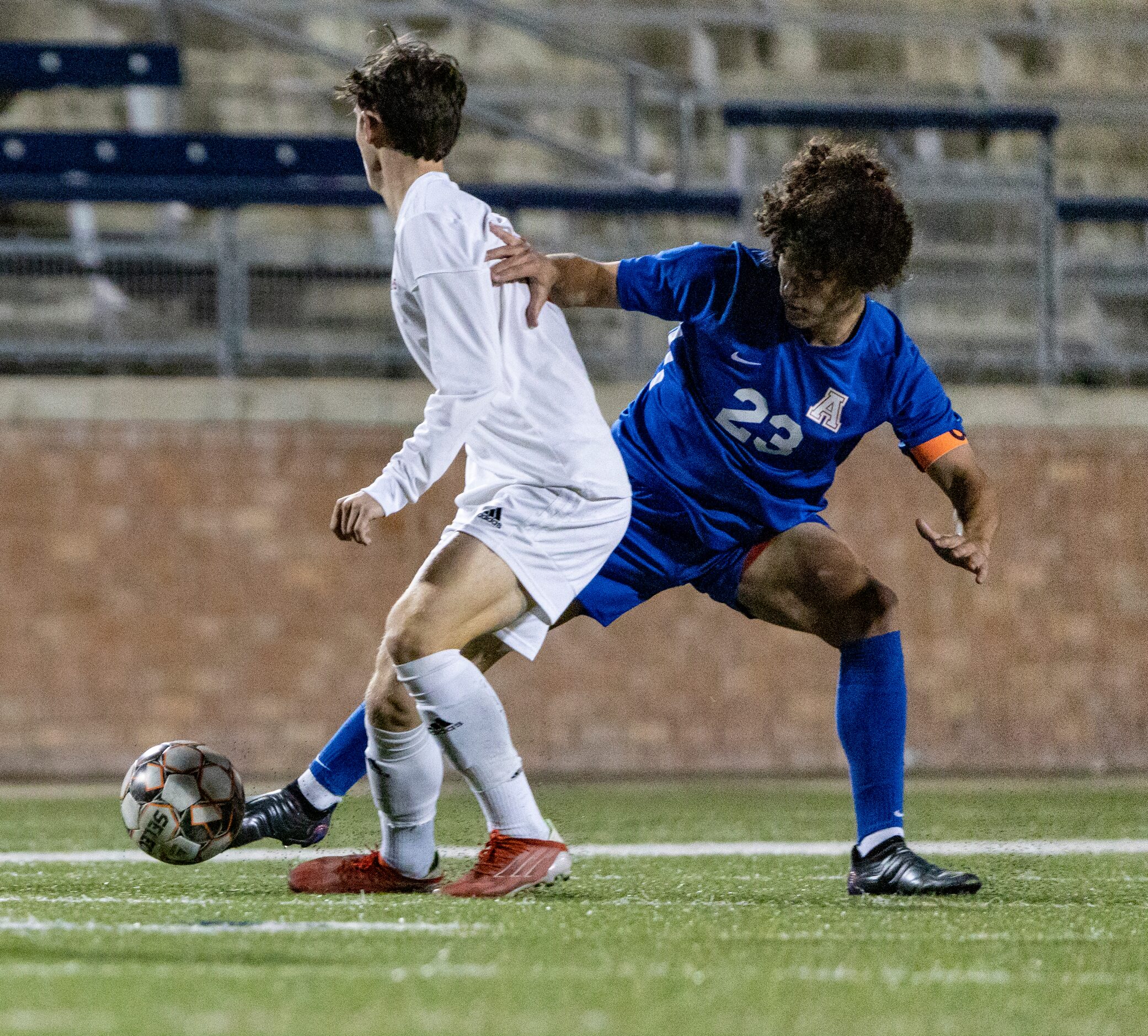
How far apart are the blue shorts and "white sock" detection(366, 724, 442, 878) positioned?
0.64 m

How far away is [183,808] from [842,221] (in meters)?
2.07

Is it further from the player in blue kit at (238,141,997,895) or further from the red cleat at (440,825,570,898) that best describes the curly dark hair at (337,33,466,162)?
the red cleat at (440,825,570,898)

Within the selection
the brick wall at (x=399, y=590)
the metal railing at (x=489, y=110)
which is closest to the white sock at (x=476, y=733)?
the brick wall at (x=399, y=590)

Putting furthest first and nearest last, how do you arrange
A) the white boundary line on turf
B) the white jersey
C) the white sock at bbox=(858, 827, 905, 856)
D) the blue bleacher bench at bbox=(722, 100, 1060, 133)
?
the blue bleacher bench at bbox=(722, 100, 1060, 133)
the white boundary line on turf
the white sock at bbox=(858, 827, 905, 856)
the white jersey

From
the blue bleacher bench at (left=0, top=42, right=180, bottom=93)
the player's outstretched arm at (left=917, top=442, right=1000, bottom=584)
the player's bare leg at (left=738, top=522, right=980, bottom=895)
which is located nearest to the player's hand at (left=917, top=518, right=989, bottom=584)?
the player's outstretched arm at (left=917, top=442, right=1000, bottom=584)

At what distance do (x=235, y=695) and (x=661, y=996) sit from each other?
273 inches

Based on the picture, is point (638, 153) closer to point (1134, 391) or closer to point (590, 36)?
point (590, 36)

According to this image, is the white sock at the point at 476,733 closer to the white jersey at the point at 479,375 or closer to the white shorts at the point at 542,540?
the white shorts at the point at 542,540

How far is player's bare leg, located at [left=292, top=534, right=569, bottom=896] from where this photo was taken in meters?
3.64

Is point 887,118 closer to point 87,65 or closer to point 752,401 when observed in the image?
point 87,65

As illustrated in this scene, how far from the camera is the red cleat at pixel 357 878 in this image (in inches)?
155

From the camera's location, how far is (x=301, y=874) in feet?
13.1

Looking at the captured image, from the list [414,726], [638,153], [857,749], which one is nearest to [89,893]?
[414,726]

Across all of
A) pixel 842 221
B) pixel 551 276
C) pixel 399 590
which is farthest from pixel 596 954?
pixel 399 590
